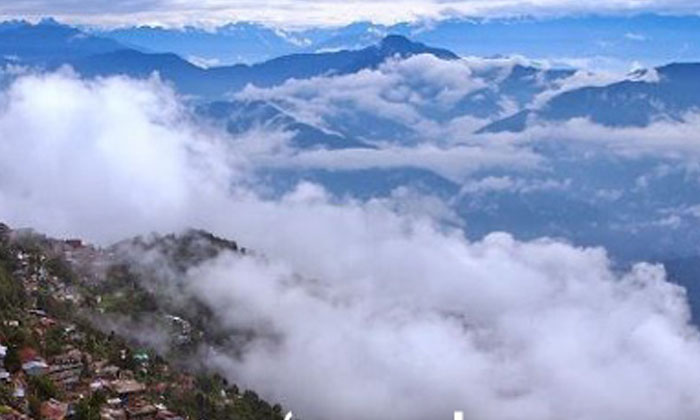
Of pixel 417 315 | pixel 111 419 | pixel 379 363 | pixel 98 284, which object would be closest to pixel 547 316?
pixel 417 315

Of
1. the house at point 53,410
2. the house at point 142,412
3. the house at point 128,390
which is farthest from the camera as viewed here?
the house at point 128,390

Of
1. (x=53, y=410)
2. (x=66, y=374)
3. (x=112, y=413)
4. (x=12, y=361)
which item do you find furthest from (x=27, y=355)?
(x=53, y=410)

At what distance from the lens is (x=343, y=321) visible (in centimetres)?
11125

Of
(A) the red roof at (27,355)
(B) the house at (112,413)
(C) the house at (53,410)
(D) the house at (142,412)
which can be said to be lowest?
(C) the house at (53,410)

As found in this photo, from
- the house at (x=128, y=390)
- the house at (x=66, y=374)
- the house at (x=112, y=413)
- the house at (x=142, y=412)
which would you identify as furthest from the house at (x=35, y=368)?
the house at (x=142, y=412)

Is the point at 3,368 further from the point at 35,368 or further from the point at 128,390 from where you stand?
the point at 128,390

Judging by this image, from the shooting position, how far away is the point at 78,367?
58.5m

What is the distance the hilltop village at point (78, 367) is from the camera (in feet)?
168

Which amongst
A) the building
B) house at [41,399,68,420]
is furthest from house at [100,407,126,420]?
the building

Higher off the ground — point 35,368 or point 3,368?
point 35,368

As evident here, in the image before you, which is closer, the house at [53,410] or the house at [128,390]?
the house at [53,410]

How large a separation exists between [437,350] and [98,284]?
42463 millimetres

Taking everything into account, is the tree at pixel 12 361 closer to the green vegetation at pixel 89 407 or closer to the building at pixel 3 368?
the building at pixel 3 368

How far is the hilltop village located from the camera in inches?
2014
